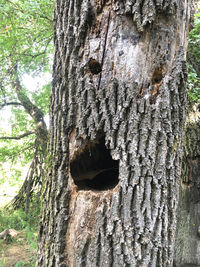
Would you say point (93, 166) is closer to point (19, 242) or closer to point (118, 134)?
point (118, 134)

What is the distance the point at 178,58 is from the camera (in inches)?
70.9

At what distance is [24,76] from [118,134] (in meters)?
6.66

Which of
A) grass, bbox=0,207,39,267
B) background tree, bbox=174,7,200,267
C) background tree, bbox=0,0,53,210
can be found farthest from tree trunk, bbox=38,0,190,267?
background tree, bbox=0,0,53,210

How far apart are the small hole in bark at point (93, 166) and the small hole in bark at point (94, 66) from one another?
0.51 metres

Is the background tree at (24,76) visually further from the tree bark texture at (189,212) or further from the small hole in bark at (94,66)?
the small hole in bark at (94,66)

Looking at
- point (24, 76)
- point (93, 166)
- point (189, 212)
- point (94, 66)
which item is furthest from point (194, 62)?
point (24, 76)

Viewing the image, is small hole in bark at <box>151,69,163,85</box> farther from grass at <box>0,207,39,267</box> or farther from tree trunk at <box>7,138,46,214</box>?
tree trunk at <box>7,138,46,214</box>

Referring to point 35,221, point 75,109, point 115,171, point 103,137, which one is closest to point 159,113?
point 103,137

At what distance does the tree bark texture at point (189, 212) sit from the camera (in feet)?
13.1

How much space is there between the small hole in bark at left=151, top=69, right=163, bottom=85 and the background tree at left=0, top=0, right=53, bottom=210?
5.31m

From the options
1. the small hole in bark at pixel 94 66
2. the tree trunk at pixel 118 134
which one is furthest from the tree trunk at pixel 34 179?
the small hole in bark at pixel 94 66

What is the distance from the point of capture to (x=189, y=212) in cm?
412

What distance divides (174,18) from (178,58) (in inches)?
11.5

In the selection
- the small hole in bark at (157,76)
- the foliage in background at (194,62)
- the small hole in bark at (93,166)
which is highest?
the foliage in background at (194,62)
